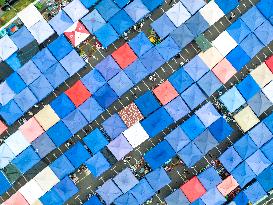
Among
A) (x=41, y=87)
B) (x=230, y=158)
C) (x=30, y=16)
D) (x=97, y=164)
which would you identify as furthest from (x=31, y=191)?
(x=230, y=158)

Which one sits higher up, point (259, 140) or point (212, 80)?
point (212, 80)

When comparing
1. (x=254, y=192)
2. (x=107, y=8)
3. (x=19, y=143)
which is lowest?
(x=254, y=192)

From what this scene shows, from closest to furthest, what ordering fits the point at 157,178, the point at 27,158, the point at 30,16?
the point at 157,178
the point at 27,158
the point at 30,16

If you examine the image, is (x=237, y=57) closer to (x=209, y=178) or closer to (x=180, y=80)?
(x=180, y=80)

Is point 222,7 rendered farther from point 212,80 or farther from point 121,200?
point 121,200

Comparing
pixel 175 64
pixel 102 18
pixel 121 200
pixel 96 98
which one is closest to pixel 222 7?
pixel 175 64

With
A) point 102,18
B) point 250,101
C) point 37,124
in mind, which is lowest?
point 250,101
